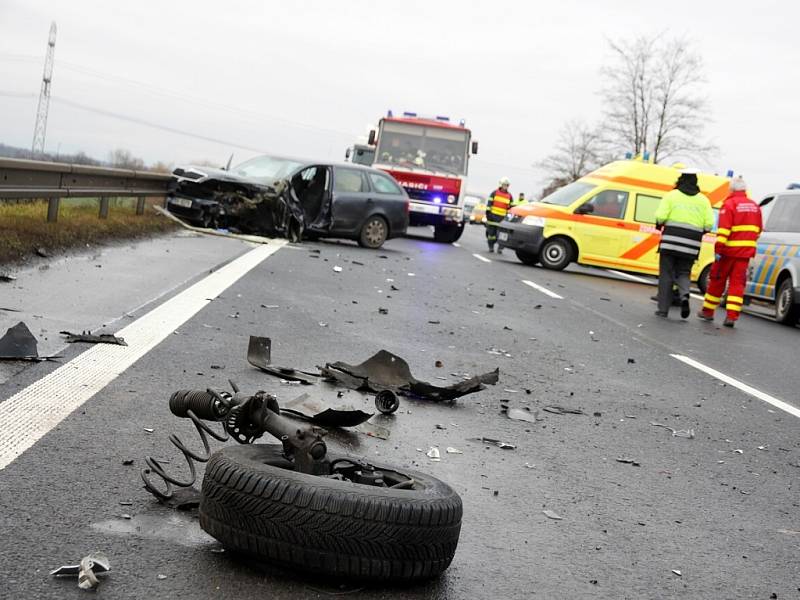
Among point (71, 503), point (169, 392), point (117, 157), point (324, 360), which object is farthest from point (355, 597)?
point (117, 157)

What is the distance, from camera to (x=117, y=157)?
30625 mm

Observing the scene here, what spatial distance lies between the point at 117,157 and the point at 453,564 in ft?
93.0

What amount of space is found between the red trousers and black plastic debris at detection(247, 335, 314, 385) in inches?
367

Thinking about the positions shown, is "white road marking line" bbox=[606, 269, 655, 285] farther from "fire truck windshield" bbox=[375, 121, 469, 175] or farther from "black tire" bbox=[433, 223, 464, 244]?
"fire truck windshield" bbox=[375, 121, 469, 175]

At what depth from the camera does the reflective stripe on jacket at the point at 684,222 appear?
48.4 ft

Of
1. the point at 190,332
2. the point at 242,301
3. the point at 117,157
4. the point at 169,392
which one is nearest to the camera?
the point at 169,392

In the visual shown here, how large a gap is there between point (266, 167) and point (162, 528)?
17.8 m

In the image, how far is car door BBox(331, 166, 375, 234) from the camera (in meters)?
21.1

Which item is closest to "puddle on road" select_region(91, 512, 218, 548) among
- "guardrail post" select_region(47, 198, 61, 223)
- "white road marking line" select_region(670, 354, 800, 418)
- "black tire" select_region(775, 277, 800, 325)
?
"white road marking line" select_region(670, 354, 800, 418)

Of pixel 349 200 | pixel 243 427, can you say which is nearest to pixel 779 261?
pixel 349 200

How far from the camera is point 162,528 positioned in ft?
12.0

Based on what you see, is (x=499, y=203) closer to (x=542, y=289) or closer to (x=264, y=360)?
(x=542, y=289)

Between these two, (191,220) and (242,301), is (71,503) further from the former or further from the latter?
(191,220)

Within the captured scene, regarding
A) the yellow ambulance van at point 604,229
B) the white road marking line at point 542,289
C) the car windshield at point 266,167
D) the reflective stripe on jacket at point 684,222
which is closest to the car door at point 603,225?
the yellow ambulance van at point 604,229
